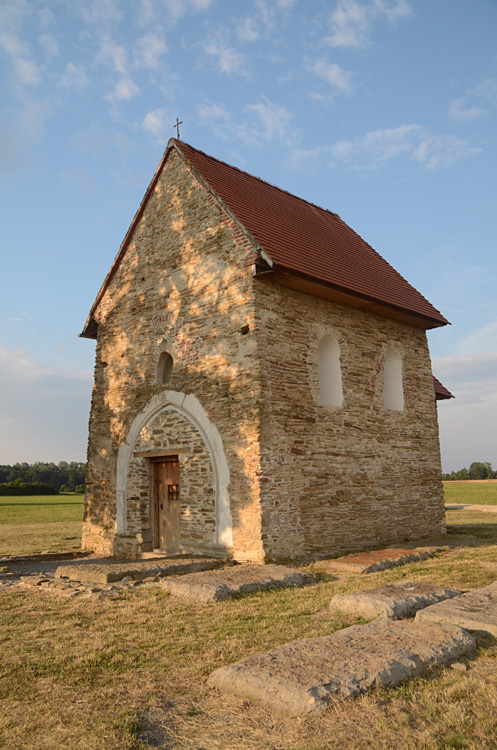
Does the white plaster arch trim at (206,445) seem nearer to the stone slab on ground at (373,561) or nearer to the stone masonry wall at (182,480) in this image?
the stone masonry wall at (182,480)

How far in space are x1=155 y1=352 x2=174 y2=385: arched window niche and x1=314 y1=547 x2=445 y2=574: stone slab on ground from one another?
5.34 m

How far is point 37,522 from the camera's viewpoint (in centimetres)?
2427

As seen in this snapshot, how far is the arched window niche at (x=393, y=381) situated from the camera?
13719mm

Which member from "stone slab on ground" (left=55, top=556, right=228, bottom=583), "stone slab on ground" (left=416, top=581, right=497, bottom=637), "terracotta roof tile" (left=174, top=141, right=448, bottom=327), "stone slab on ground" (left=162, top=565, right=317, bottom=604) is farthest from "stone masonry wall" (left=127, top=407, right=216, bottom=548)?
"stone slab on ground" (left=416, top=581, right=497, bottom=637)

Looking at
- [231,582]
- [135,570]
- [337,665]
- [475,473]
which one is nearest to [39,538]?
[135,570]

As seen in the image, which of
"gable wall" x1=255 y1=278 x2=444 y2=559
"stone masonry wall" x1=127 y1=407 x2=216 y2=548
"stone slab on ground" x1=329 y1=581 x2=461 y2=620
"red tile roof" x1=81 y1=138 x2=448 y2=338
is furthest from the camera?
"red tile roof" x1=81 y1=138 x2=448 y2=338

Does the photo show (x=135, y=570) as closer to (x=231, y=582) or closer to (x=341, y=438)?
(x=231, y=582)

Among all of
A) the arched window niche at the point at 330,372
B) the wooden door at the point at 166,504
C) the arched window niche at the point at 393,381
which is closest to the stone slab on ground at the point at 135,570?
the wooden door at the point at 166,504

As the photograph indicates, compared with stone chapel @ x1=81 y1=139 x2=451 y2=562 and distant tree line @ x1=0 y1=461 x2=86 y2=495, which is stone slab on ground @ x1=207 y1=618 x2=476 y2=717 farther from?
distant tree line @ x1=0 y1=461 x2=86 y2=495

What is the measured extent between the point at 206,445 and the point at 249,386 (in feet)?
5.20

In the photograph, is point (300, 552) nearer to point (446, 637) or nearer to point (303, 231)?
point (446, 637)

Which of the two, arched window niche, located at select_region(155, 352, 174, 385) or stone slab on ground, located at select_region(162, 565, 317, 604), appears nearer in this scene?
stone slab on ground, located at select_region(162, 565, 317, 604)

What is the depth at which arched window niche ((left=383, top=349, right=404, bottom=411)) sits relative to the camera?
45.0 ft

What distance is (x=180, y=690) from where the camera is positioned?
4.20 meters
